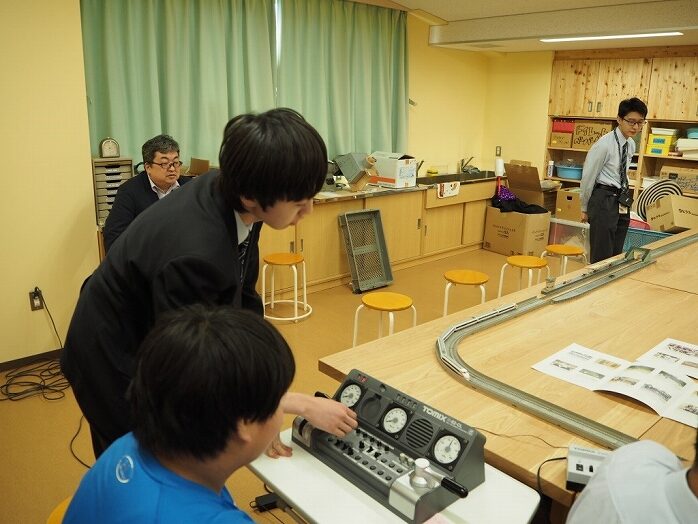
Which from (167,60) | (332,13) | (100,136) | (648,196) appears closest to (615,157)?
(648,196)

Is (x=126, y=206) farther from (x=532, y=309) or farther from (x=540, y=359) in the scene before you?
(x=540, y=359)

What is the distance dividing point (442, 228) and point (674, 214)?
1.99m

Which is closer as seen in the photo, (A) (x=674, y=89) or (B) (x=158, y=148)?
(B) (x=158, y=148)

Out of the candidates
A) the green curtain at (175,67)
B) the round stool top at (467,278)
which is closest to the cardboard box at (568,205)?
the round stool top at (467,278)

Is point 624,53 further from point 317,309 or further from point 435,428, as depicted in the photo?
point 435,428

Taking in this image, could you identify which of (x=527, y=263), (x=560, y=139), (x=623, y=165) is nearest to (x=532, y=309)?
(x=527, y=263)

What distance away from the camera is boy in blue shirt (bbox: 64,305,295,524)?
74 centimetres

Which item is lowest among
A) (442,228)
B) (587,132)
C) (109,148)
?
(442,228)

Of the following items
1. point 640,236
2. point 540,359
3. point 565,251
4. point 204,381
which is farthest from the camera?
point 640,236

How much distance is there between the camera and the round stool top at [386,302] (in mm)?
2951

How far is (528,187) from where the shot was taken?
605 cm

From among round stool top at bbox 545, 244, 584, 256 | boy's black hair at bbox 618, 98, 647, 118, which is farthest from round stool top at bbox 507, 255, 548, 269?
boy's black hair at bbox 618, 98, 647, 118

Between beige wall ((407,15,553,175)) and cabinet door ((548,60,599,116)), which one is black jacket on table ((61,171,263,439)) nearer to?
beige wall ((407,15,553,175))

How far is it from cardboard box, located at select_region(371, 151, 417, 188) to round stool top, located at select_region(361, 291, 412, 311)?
2155 mm
